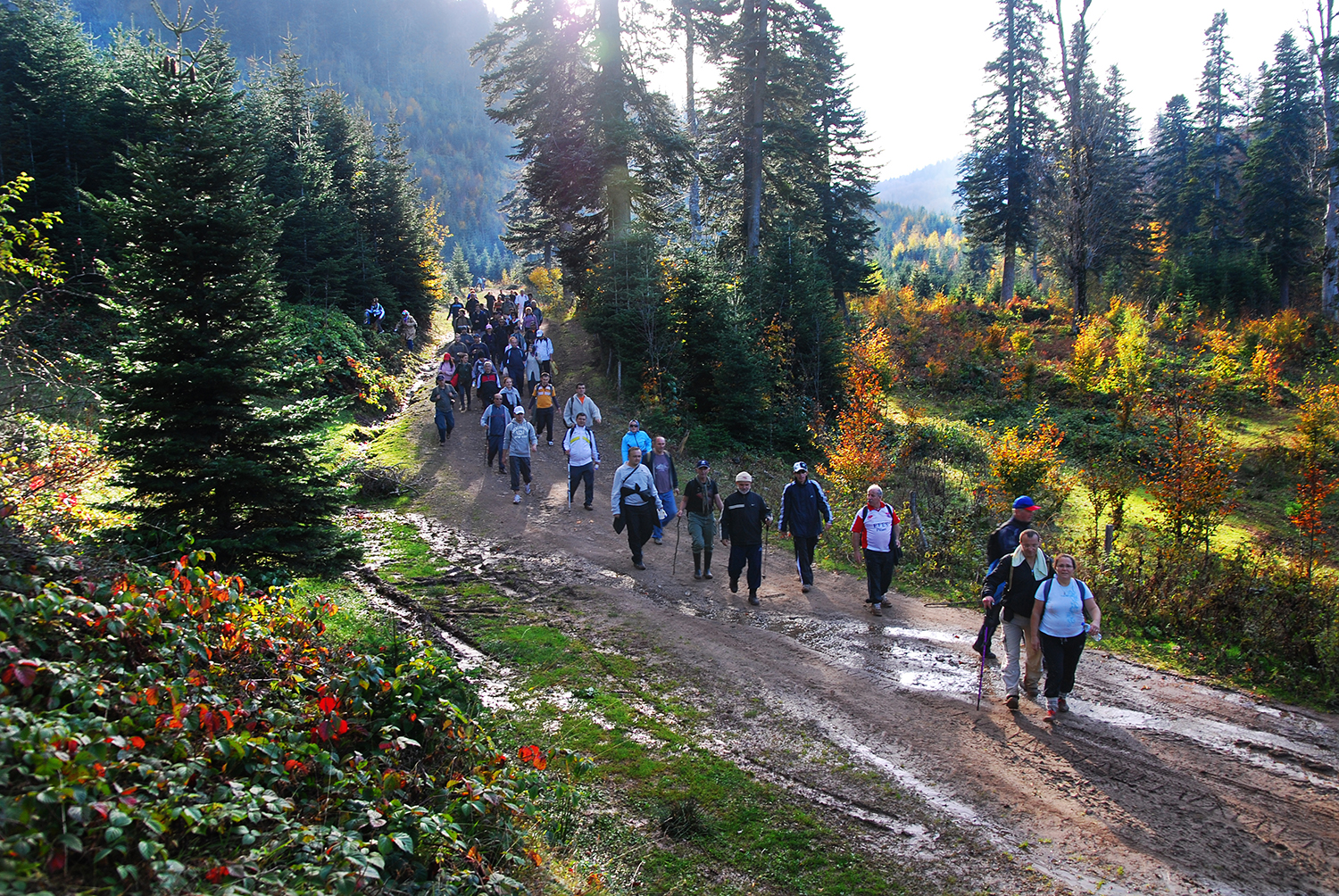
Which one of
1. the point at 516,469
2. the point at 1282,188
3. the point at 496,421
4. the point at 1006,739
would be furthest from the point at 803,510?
the point at 1282,188

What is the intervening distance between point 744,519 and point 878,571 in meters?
2.03

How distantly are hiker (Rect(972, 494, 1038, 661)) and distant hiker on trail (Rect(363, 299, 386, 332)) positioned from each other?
22.0m

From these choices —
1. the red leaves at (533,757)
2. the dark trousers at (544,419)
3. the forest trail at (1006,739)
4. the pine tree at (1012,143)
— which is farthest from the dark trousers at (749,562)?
the pine tree at (1012,143)

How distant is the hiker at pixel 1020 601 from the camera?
23.6 ft

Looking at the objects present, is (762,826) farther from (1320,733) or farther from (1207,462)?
(1207,462)

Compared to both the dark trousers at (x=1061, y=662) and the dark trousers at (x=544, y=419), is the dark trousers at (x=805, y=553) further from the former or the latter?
the dark trousers at (x=544, y=419)

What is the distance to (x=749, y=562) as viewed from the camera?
33.1 ft

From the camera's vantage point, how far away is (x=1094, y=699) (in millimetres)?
7238

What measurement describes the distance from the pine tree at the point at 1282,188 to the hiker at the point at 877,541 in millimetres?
39056

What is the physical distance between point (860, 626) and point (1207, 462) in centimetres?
737

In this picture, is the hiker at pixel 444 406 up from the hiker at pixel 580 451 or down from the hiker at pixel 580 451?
up

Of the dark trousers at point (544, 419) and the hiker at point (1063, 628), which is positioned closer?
the hiker at point (1063, 628)

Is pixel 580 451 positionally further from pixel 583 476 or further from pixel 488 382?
pixel 488 382

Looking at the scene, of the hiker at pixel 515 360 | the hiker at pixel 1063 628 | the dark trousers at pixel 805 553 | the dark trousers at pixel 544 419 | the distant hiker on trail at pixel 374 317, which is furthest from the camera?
the distant hiker on trail at pixel 374 317
